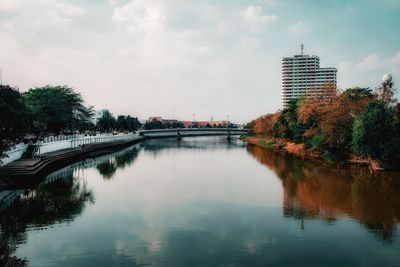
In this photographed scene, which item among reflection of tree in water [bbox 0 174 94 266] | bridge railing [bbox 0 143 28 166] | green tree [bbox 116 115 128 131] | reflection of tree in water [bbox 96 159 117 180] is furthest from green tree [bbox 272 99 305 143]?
green tree [bbox 116 115 128 131]

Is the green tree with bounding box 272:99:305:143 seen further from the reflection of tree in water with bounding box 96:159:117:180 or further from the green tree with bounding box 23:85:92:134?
the green tree with bounding box 23:85:92:134

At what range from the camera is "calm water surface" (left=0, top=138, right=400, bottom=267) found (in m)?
16.9

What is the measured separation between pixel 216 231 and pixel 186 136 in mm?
135890

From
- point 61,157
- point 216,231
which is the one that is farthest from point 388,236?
point 61,157

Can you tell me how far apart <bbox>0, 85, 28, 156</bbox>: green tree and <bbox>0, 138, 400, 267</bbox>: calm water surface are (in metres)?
4.75

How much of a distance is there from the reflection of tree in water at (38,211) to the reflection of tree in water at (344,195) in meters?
14.5

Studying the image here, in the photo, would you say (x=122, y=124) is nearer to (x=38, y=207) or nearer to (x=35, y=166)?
(x=35, y=166)

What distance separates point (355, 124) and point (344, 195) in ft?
51.0

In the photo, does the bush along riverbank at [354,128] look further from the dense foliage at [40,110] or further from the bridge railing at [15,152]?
the bridge railing at [15,152]

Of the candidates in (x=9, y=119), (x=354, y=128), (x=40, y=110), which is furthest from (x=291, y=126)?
(x=9, y=119)

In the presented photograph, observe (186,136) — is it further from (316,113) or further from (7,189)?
(7,189)

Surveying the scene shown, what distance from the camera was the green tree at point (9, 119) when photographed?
102 ft

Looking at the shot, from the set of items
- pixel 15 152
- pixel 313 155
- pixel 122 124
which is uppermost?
pixel 122 124

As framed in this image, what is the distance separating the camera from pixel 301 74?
7628 inches
